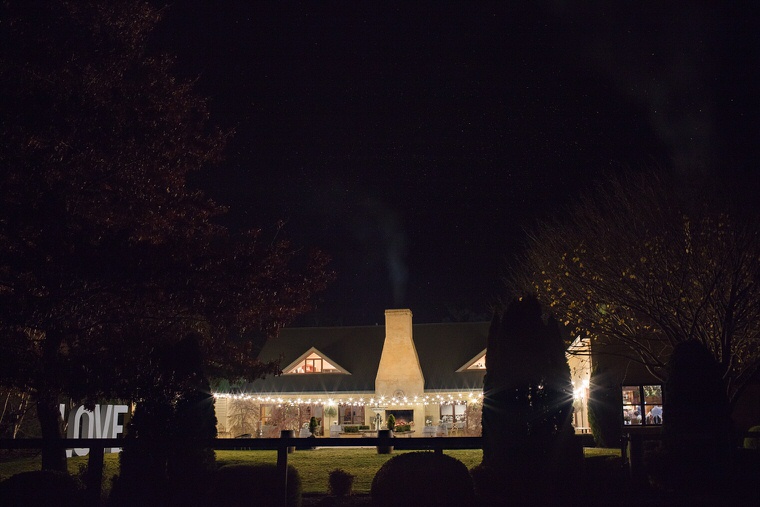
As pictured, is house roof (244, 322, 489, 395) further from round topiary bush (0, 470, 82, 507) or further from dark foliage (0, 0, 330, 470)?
round topiary bush (0, 470, 82, 507)

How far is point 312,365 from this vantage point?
39781 millimetres

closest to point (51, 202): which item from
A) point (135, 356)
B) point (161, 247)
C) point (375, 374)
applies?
point (161, 247)

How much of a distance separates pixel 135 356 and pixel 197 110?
597cm

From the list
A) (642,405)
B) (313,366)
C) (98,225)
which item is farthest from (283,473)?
(313,366)

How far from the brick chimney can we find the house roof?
81 cm

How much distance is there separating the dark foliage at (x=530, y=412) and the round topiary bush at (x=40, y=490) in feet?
20.2

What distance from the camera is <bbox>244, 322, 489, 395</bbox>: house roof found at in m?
38.6

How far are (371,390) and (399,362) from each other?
2161mm

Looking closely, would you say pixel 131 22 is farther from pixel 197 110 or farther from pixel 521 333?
pixel 521 333

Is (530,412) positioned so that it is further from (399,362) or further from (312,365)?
(312,365)

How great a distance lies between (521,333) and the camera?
11688 mm

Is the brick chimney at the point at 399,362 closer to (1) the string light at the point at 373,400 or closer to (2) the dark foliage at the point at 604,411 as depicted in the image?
(1) the string light at the point at 373,400

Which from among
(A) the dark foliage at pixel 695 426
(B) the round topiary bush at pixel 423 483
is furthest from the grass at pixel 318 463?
(B) the round topiary bush at pixel 423 483

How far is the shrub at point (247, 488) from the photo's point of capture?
990 centimetres
